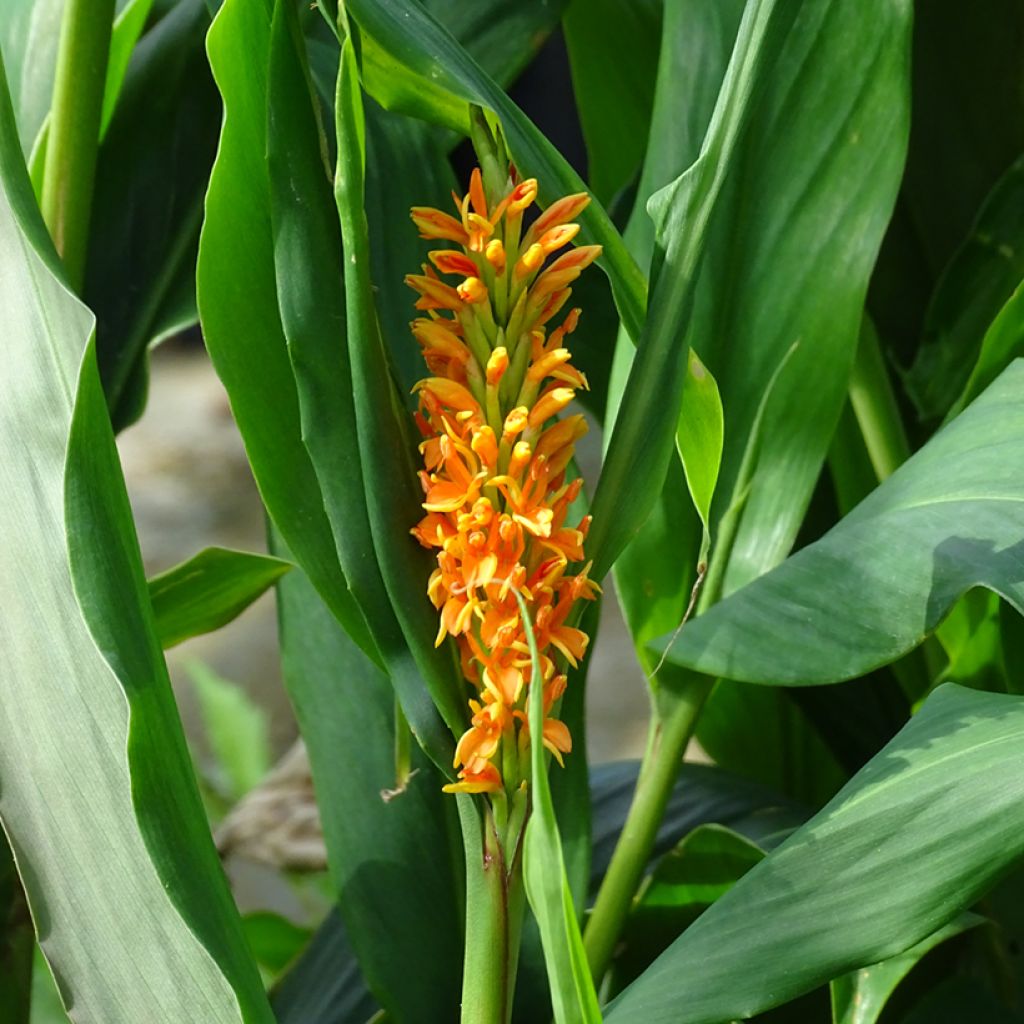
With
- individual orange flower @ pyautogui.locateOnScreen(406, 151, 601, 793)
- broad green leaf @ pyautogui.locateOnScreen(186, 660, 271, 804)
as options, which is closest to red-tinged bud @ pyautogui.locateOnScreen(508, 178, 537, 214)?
individual orange flower @ pyautogui.locateOnScreen(406, 151, 601, 793)

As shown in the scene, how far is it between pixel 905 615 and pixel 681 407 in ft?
0.28

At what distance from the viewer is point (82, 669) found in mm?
311

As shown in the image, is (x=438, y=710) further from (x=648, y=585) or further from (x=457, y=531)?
(x=648, y=585)

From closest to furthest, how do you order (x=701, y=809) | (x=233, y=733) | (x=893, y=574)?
(x=893, y=574) < (x=701, y=809) < (x=233, y=733)

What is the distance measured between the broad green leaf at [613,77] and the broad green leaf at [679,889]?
0.30 m

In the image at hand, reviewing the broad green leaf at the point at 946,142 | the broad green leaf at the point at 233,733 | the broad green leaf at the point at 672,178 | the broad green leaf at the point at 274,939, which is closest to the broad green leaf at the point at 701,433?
the broad green leaf at the point at 672,178

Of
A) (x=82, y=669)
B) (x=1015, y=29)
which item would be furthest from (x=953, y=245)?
(x=82, y=669)

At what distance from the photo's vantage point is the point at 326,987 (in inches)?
21.0

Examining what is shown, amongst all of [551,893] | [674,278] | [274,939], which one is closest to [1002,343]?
[674,278]

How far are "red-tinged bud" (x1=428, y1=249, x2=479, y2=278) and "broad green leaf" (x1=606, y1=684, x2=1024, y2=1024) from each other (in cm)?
16

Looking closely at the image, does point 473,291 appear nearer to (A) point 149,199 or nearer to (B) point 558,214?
(B) point 558,214

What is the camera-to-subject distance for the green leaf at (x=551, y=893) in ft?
0.77

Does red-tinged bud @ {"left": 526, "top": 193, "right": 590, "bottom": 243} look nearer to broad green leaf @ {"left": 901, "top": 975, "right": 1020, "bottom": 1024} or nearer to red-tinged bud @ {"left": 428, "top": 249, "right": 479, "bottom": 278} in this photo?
red-tinged bud @ {"left": 428, "top": 249, "right": 479, "bottom": 278}

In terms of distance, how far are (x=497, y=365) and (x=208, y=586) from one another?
0.71 feet
